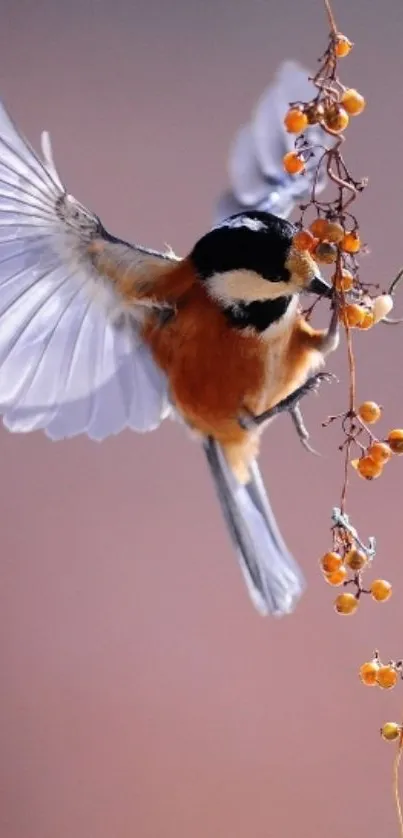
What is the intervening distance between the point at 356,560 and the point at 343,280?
14 cm

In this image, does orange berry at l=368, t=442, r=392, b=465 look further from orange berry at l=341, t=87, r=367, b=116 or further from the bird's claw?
orange berry at l=341, t=87, r=367, b=116

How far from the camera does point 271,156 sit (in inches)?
26.4

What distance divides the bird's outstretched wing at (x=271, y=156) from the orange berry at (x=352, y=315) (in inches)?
7.5

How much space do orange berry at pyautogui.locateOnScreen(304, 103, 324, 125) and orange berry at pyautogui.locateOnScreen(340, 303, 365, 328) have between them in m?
0.09

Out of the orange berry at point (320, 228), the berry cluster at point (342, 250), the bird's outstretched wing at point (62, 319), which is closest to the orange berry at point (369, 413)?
the berry cluster at point (342, 250)

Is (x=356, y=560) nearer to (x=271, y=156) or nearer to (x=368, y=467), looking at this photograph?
(x=368, y=467)

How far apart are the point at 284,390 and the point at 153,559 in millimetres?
489

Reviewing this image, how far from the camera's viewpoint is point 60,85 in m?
1.09

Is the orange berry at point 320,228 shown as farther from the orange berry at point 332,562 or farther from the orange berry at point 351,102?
the orange berry at point 332,562

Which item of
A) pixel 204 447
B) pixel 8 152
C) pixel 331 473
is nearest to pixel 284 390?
pixel 204 447

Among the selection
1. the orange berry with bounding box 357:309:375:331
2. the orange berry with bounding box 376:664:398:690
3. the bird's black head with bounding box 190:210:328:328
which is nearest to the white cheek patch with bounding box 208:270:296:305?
the bird's black head with bounding box 190:210:328:328

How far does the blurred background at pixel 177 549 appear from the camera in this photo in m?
1.07

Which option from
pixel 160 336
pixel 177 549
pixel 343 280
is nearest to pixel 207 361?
pixel 160 336

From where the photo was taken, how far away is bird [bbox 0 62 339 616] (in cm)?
60
